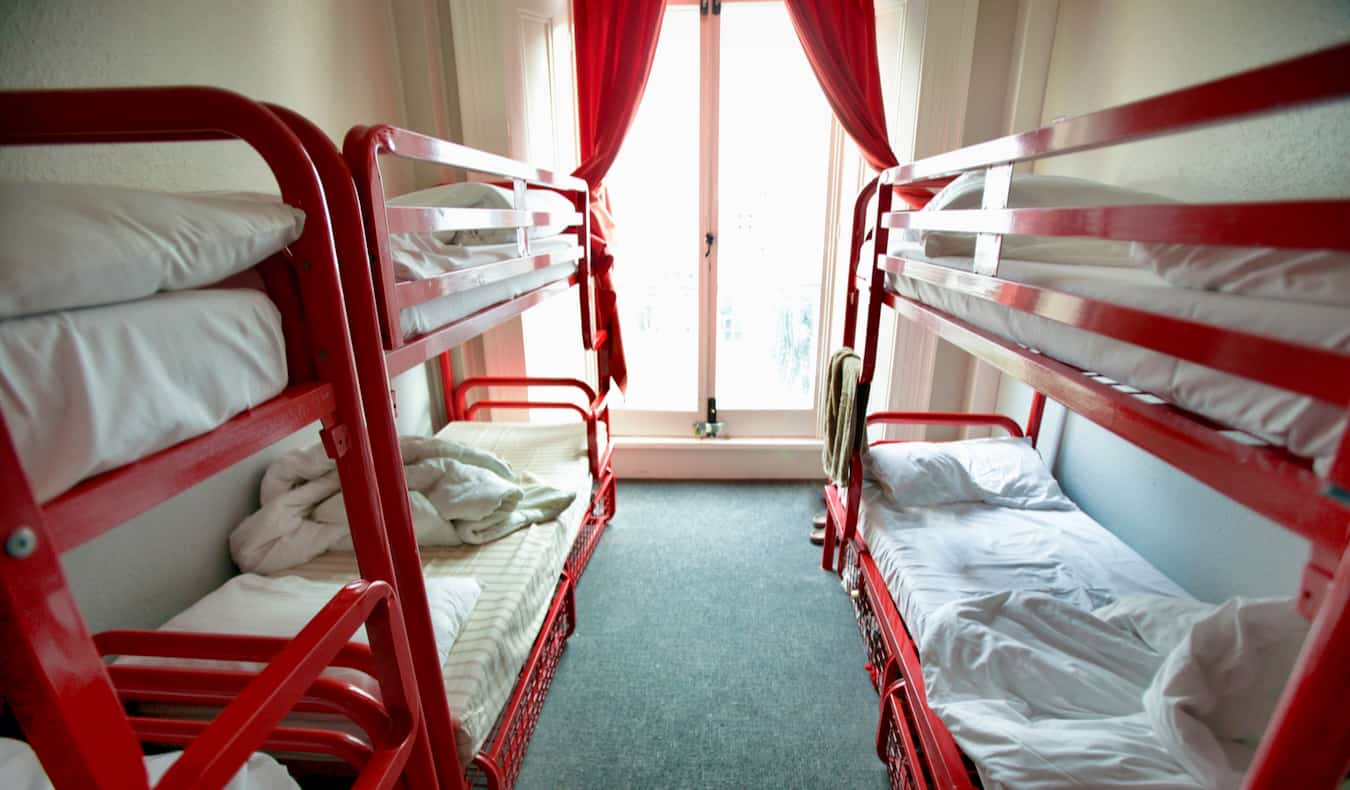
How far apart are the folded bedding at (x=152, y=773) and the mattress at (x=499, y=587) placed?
30 centimetres

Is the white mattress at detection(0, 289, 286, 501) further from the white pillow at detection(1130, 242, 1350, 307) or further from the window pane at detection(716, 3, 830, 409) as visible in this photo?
the window pane at detection(716, 3, 830, 409)

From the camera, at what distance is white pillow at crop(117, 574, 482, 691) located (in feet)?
3.62

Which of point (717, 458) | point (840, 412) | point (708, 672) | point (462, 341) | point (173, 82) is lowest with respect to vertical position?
point (708, 672)

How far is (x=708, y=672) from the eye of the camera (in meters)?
1.84

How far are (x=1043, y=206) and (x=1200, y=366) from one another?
77cm

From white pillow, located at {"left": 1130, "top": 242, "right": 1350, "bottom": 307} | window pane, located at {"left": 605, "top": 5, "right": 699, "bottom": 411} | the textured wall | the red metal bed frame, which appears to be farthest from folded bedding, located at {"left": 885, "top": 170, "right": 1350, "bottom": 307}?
window pane, located at {"left": 605, "top": 5, "right": 699, "bottom": 411}

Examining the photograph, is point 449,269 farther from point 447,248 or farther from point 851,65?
point 851,65

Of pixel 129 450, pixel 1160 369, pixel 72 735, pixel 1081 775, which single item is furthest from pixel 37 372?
pixel 1081 775

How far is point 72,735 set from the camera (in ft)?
1.37

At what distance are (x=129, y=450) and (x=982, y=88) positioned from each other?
9.99 feet

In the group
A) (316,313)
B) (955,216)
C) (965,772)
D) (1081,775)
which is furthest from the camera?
(955,216)

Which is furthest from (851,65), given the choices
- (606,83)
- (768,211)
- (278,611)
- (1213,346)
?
(278,611)

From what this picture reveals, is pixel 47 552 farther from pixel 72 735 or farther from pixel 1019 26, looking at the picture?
pixel 1019 26

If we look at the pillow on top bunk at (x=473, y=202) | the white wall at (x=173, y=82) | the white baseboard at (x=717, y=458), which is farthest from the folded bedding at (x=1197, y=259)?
the white wall at (x=173, y=82)
